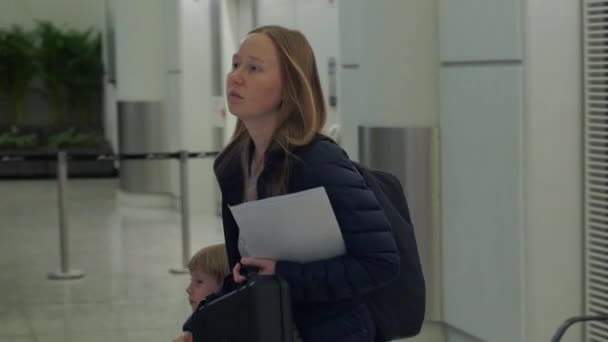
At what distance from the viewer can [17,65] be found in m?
21.7

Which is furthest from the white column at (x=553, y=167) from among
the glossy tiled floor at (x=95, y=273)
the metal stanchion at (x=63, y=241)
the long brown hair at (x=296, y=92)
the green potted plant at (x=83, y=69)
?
the green potted plant at (x=83, y=69)

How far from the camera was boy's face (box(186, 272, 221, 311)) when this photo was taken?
339 centimetres

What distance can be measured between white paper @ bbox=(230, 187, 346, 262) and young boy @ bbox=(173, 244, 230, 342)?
2.73ft

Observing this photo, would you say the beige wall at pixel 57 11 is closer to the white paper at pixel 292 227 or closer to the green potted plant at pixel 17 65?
the green potted plant at pixel 17 65

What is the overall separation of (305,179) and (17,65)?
788 inches

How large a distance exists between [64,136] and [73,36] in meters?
1.96

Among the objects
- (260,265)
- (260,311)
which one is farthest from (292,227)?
(260,311)

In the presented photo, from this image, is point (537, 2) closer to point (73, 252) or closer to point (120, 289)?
point (120, 289)

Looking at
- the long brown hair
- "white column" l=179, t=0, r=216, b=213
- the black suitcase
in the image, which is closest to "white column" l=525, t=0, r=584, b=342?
the long brown hair

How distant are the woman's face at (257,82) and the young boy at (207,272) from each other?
90 cm

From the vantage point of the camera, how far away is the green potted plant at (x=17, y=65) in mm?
21547

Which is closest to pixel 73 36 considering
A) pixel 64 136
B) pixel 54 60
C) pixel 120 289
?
pixel 54 60

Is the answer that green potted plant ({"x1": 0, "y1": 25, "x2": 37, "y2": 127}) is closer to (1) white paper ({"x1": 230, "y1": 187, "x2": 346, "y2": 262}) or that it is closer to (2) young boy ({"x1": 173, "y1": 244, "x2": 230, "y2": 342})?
(2) young boy ({"x1": 173, "y1": 244, "x2": 230, "y2": 342})

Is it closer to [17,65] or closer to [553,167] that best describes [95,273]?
[553,167]
